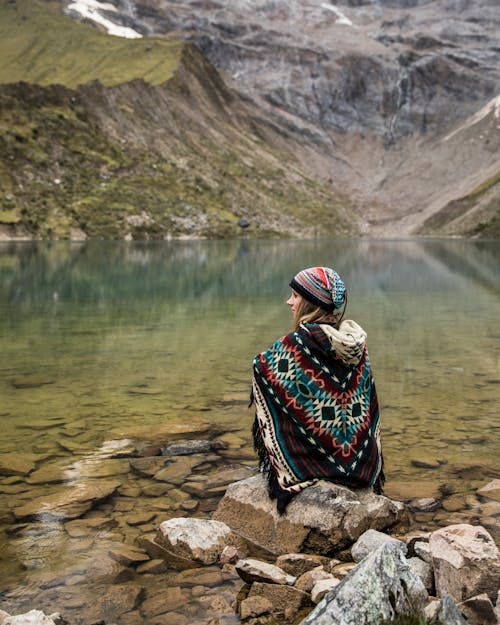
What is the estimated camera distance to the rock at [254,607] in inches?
219

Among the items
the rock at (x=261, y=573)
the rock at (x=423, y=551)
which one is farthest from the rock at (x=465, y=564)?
the rock at (x=261, y=573)

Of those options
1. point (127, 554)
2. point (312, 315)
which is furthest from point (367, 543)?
point (127, 554)

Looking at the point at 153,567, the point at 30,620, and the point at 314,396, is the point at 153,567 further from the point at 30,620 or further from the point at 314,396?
the point at 314,396

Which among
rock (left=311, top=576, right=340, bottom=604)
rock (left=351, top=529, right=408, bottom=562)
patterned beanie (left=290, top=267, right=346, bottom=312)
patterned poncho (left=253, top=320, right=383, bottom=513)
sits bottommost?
rock (left=311, top=576, right=340, bottom=604)

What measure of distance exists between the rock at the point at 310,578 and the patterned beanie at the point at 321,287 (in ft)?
8.29

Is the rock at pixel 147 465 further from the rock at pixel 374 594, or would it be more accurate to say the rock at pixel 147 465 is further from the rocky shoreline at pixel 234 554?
the rock at pixel 374 594

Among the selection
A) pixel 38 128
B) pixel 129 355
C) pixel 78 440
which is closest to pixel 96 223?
pixel 38 128

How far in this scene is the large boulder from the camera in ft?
21.3

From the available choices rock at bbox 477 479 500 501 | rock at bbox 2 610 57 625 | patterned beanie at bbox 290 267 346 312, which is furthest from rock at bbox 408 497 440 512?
rock at bbox 2 610 57 625

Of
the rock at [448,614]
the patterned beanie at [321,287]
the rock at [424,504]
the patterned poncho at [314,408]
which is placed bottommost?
the rock at [424,504]

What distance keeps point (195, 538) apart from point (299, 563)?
3.59 feet

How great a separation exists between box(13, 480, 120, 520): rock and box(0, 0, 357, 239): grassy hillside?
3810 inches

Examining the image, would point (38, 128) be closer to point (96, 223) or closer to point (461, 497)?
point (96, 223)

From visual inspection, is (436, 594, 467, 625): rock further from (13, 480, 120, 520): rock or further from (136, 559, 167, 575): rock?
(13, 480, 120, 520): rock
